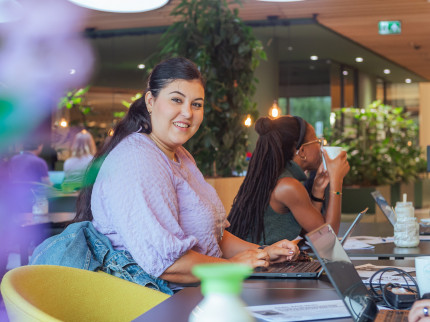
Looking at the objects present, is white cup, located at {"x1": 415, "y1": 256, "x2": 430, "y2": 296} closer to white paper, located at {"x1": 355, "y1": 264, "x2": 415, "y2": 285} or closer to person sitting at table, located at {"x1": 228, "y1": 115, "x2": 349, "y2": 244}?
white paper, located at {"x1": 355, "y1": 264, "x2": 415, "y2": 285}

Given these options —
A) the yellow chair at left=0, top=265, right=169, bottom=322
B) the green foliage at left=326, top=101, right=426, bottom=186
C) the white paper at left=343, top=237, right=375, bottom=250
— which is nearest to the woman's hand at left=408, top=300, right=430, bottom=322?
the yellow chair at left=0, top=265, right=169, bottom=322

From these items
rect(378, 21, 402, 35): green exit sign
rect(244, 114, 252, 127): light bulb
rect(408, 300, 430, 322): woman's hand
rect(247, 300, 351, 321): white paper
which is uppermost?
rect(378, 21, 402, 35): green exit sign

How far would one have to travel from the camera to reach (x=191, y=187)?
1.90m

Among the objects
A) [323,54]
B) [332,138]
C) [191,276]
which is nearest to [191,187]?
[191,276]

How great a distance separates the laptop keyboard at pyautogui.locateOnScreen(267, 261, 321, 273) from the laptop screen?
483 millimetres

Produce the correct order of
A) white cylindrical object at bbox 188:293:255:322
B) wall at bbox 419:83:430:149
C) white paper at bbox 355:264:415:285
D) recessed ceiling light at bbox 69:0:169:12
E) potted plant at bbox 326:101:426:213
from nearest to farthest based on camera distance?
white cylindrical object at bbox 188:293:255:322, white paper at bbox 355:264:415:285, recessed ceiling light at bbox 69:0:169:12, potted plant at bbox 326:101:426:213, wall at bbox 419:83:430:149

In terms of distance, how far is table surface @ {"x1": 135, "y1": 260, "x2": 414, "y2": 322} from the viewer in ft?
4.01

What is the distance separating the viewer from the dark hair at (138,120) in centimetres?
187

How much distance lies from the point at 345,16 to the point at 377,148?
75.5 inches

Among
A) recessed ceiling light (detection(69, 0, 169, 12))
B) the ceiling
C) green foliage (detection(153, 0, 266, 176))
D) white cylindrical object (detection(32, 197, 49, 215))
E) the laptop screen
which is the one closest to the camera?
the laptop screen

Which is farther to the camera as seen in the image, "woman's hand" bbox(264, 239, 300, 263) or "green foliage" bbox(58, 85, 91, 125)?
"green foliage" bbox(58, 85, 91, 125)

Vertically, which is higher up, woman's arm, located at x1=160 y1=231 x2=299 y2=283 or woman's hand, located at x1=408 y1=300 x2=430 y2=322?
woman's hand, located at x1=408 y1=300 x2=430 y2=322

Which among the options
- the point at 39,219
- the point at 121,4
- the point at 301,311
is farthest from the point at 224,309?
the point at 39,219

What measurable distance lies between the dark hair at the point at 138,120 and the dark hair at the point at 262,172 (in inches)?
38.4
